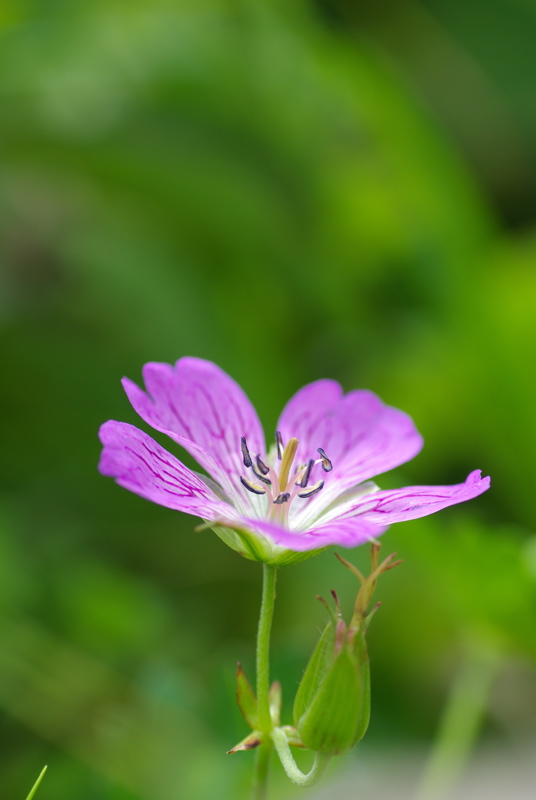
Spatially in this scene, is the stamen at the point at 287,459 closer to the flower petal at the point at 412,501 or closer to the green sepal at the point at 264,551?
the flower petal at the point at 412,501

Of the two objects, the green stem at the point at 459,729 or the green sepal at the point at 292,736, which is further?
the green stem at the point at 459,729

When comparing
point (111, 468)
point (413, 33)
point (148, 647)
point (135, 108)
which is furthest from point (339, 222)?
point (111, 468)

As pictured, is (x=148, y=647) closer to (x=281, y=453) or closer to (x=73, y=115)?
(x=281, y=453)

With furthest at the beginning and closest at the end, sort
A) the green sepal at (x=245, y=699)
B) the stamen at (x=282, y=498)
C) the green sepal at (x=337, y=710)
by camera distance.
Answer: the stamen at (x=282, y=498)
the green sepal at (x=245, y=699)
the green sepal at (x=337, y=710)

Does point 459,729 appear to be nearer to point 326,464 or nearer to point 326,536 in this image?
point 326,464

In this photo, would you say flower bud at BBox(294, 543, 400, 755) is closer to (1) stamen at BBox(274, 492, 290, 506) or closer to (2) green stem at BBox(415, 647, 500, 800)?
(1) stamen at BBox(274, 492, 290, 506)

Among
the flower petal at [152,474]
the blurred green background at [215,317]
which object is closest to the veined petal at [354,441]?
the flower petal at [152,474]
